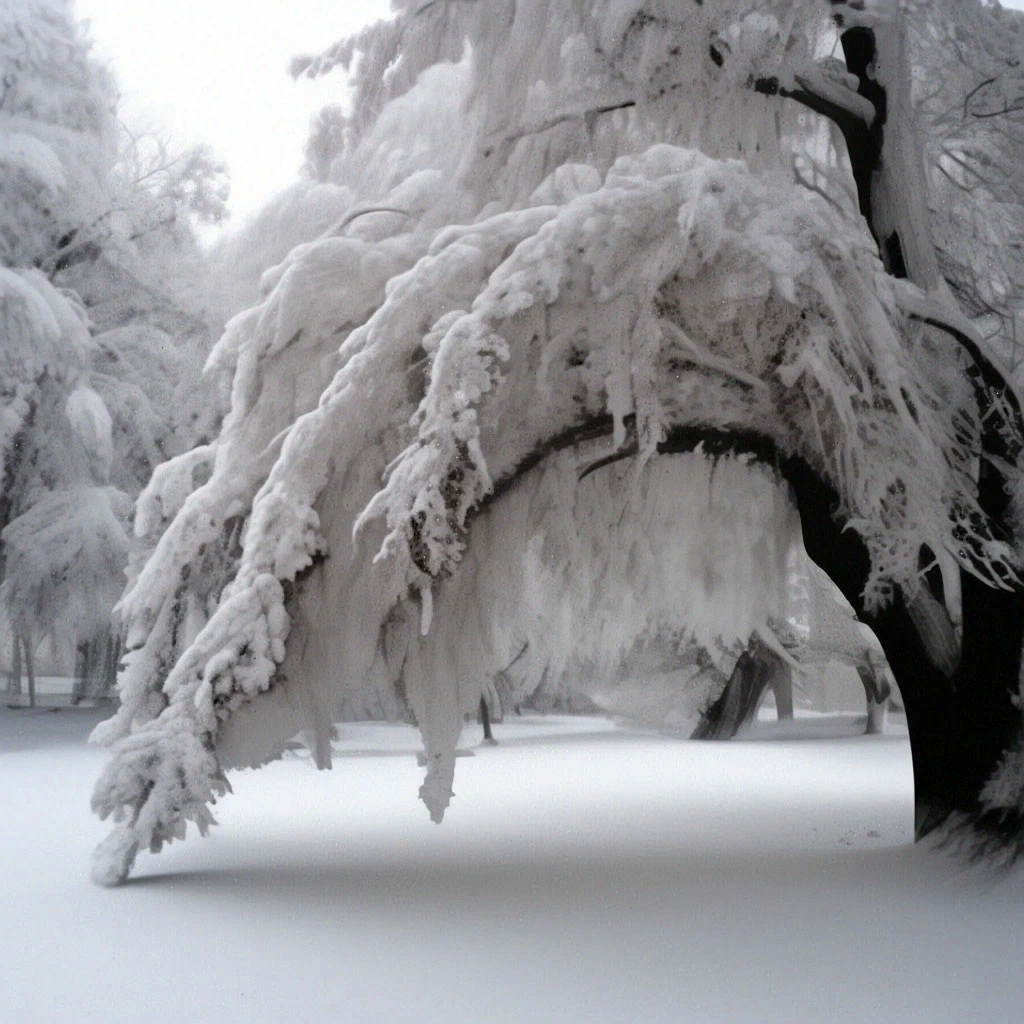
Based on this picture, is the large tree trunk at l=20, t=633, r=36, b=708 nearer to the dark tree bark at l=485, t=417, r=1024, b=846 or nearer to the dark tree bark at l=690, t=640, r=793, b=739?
the dark tree bark at l=690, t=640, r=793, b=739

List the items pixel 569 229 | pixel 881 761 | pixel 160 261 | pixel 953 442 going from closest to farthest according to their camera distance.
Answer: pixel 569 229 → pixel 953 442 → pixel 881 761 → pixel 160 261

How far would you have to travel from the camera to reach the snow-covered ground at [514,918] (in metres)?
4.06

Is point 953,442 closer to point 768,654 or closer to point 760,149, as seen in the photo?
point 760,149

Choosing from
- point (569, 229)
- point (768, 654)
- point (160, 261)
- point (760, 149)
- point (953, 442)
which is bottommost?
point (768, 654)

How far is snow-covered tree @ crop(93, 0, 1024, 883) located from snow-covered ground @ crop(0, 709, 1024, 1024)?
551mm

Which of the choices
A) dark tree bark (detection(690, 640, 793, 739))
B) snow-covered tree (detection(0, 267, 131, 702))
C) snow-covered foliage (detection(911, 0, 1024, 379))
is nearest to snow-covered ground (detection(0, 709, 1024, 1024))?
snow-covered foliage (detection(911, 0, 1024, 379))

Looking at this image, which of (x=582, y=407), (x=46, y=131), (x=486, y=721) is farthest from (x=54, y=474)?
(x=582, y=407)

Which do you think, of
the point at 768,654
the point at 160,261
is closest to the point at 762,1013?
the point at 768,654

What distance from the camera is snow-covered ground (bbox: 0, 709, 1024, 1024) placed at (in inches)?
160

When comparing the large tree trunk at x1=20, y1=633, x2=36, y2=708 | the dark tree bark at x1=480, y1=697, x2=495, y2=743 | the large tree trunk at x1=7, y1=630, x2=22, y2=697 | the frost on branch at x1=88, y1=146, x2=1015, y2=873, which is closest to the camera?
the frost on branch at x1=88, y1=146, x2=1015, y2=873

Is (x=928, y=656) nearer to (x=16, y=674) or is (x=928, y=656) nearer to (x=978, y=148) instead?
(x=978, y=148)

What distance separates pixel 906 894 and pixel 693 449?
2.40 metres

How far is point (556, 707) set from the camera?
80.4 ft

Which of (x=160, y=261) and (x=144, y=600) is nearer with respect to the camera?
(x=144, y=600)
